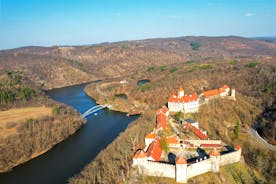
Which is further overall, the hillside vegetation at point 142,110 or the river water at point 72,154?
the river water at point 72,154

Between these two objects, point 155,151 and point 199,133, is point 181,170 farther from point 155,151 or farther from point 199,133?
point 199,133

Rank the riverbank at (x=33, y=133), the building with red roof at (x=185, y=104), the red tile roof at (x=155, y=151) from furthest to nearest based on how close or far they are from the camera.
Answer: the building with red roof at (x=185, y=104) → the riverbank at (x=33, y=133) → the red tile roof at (x=155, y=151)

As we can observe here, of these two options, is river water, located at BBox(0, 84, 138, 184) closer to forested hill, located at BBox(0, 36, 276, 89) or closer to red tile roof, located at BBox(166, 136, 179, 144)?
red tile roof, located at BBox(166, 136, 179, 144)

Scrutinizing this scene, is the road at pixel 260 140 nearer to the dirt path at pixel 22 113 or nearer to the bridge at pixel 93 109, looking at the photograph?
the bridge at pixel 93 109

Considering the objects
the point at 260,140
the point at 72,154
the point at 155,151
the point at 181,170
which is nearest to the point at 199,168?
the point at 181,170

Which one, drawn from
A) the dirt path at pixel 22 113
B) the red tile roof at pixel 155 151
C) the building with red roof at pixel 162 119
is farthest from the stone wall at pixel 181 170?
the dirt path at pixel 22 113

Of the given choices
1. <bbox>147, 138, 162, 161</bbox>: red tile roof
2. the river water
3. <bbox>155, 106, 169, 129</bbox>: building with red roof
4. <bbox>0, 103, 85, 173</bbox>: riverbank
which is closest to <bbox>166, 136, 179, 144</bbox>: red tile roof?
<bbox>147, 138, 162, 161</bbox>: red tile roof

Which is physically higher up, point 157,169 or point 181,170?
point 181,170

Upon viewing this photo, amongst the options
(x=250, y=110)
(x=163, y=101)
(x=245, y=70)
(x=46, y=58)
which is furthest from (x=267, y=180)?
(x=46, y=58)
